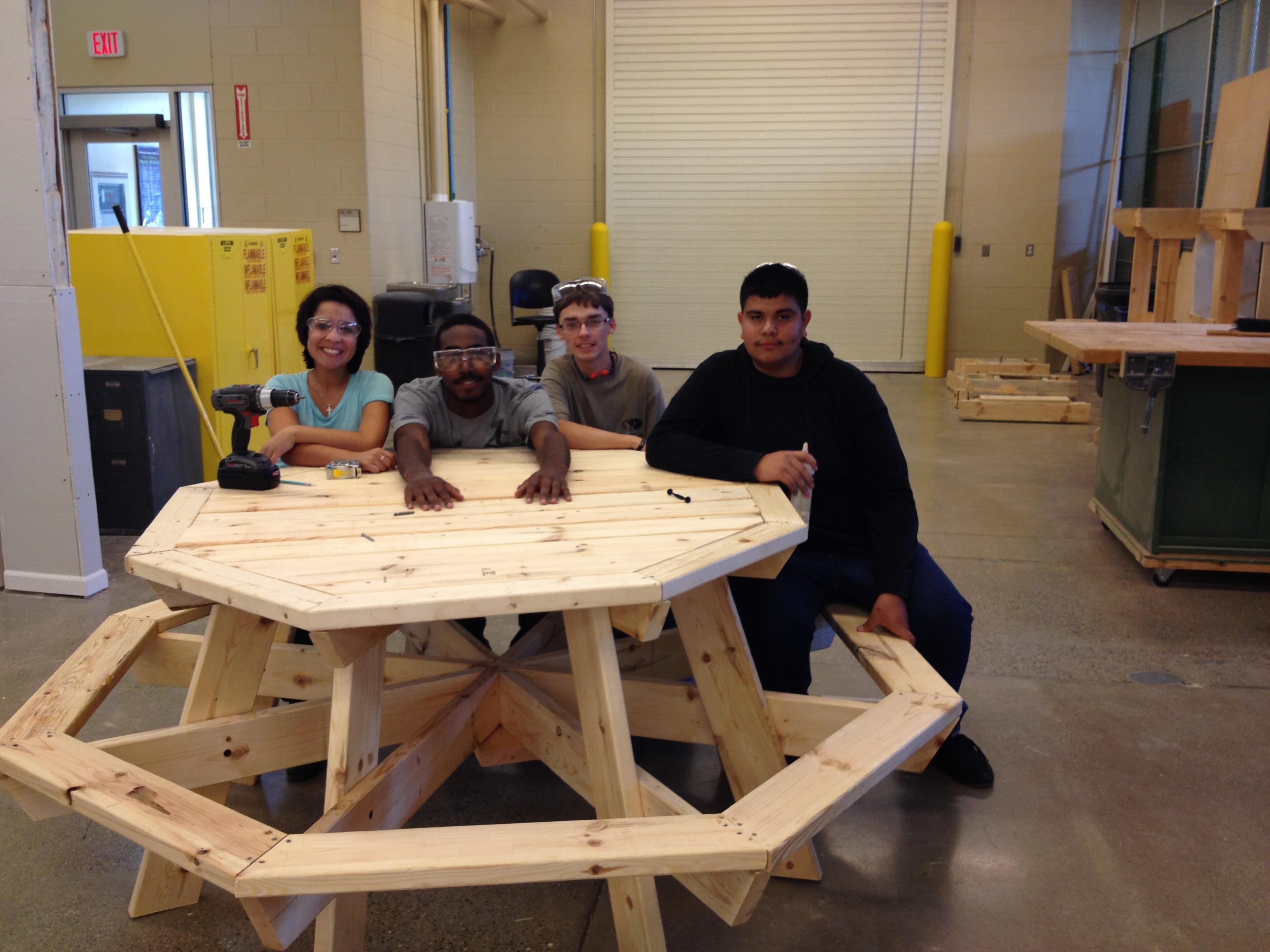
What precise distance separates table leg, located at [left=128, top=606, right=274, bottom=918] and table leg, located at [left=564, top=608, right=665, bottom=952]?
779 mm

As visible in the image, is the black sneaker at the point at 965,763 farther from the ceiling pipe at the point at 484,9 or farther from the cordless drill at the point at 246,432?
the ceiling pipe at the point at 484,9

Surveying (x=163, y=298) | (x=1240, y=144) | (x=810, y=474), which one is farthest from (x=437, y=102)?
(x=810, y=474)

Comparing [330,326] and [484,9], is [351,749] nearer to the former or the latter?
[330,326]

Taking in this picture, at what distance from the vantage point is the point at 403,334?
8.11 meters

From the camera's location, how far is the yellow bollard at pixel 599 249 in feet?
35.2

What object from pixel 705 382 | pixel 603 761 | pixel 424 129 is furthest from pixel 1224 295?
pixel 424 129

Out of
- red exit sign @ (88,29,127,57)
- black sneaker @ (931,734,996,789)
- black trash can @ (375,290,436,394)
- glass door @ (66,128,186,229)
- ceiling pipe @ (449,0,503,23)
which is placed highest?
ceiling pipe @ (449,0,503,23)

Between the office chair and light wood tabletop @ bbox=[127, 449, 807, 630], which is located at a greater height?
the office chair

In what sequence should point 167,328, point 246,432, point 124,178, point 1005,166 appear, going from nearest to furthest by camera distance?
point 246,432 → point 167,328 → point 124,178 → point 1005,166

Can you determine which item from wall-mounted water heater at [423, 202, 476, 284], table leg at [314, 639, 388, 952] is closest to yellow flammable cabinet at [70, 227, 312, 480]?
wall-mounted water heater at [423, 202, 476, 284]

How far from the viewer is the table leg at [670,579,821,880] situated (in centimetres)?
246

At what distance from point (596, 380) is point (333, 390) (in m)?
0.86

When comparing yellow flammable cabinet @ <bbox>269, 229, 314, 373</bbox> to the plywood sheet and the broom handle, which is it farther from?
the plywood sheet

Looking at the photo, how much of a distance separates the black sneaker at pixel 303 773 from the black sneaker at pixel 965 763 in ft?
5.47
